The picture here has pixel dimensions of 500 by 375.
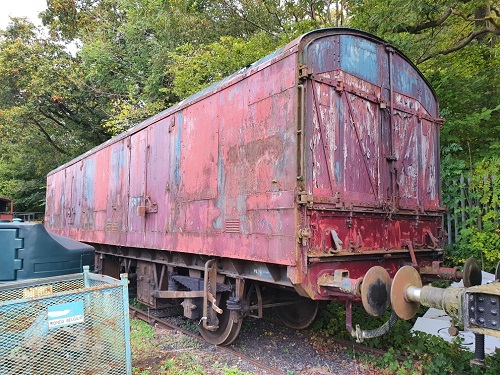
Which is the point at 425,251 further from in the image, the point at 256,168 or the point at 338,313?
the point at 256,168

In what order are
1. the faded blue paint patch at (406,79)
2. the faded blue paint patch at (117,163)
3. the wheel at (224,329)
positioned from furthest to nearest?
the faded blue paint patch at (117,163)
the wheel at (224,329)
the faded blue paint patch at (406,79)

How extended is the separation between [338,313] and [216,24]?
11.5 m

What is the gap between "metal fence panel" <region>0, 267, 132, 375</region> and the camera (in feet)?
11.7

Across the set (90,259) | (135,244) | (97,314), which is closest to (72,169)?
(135,244)

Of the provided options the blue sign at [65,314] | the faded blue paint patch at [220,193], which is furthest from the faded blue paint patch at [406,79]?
the blue sign at [65,314]

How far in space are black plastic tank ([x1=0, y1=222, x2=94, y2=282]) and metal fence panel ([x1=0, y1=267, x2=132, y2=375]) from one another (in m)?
0.46

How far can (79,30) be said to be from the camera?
21109 mm

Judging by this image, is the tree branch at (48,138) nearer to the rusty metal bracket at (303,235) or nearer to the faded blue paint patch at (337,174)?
the faded blue paint patch at (337,174)

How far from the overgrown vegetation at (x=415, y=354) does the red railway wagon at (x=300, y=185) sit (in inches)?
34.7

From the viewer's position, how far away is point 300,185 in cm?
399

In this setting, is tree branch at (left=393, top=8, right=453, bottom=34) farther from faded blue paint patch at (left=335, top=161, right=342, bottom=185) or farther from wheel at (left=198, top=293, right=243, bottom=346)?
wheel at (left=198, top=293, right=243, bottom=346)

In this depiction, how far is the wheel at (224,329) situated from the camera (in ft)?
17.9

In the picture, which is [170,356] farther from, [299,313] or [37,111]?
[37,111]

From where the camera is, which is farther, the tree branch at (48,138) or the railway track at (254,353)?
the tree branch at (48,138)
